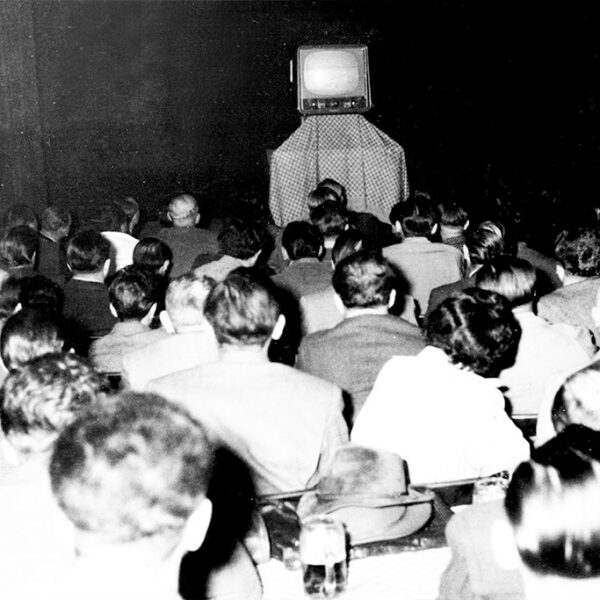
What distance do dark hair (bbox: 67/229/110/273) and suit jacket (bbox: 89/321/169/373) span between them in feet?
2.68

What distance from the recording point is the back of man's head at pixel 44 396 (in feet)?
5.97

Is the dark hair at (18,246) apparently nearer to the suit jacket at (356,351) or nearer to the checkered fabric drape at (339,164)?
the suit jacket at (356,351)

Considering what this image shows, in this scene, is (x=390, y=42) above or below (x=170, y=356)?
above

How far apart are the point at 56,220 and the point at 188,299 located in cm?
274

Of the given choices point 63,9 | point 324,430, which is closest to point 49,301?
point 324,430

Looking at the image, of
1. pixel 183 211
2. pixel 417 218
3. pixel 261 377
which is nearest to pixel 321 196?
pixel 183 211

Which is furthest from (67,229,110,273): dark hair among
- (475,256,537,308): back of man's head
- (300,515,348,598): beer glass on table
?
(300,515,348,598): beer glass on table

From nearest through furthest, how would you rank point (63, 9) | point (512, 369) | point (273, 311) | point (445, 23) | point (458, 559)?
point (458, 559) < point (273, 311) < point (512, 369) < point (63, 9) < point (445, 23)

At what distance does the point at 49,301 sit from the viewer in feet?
11.0

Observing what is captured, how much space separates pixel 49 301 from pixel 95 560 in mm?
2464

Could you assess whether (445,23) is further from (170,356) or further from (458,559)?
(458,559)

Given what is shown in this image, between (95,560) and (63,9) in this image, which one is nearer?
(95,560)

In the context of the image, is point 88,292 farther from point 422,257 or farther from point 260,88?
point 260,88

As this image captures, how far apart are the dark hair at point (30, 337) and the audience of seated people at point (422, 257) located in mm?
2446
